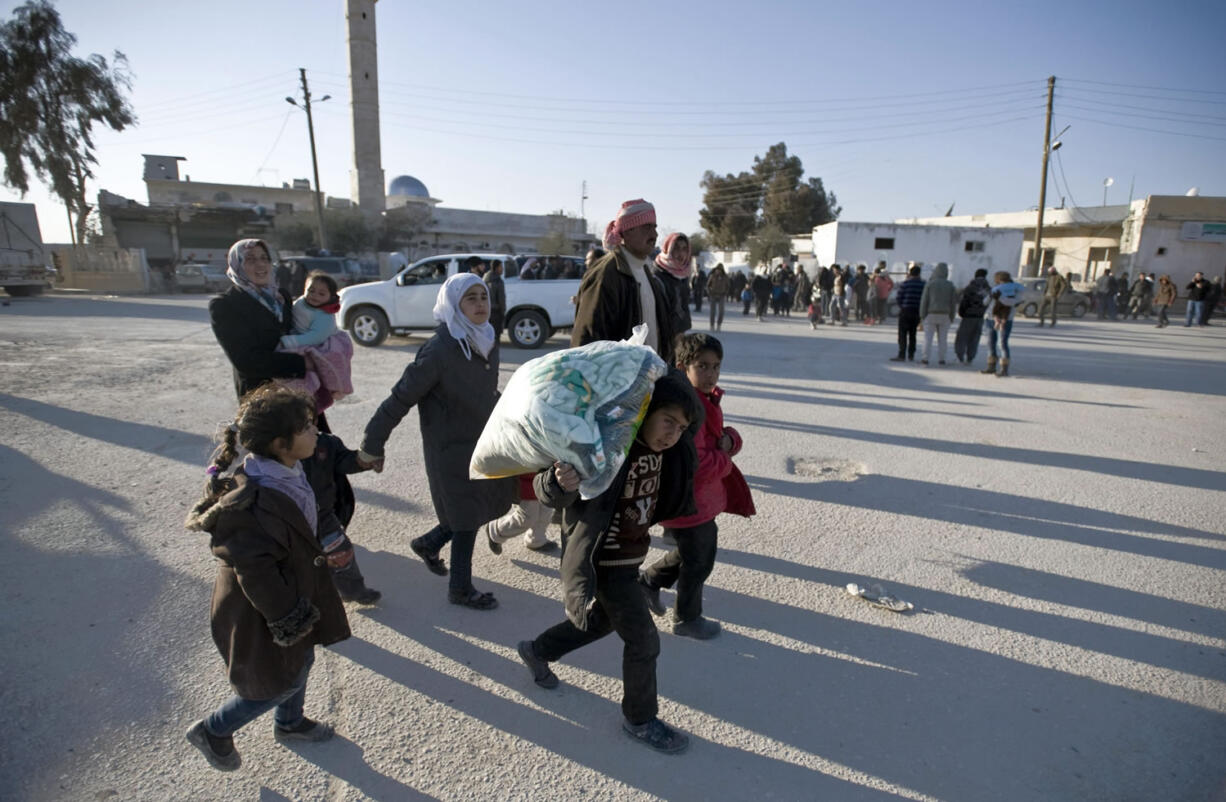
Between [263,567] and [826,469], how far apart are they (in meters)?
4.52

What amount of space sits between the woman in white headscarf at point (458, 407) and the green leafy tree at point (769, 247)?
40.2 meters

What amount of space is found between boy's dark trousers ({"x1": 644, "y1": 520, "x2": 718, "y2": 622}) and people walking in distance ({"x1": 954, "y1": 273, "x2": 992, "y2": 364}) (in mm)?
9291

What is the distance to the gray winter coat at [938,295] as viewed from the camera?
10.1 meters

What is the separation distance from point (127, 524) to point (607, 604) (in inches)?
139

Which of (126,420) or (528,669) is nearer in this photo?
(528,669)

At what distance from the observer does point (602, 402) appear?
1986mm

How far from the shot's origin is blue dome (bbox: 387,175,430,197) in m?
62.2

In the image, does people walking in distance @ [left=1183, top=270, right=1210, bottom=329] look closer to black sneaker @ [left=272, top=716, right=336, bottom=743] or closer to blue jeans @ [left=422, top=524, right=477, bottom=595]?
blue jeans @ [left=422, top=524, right=477, bottom=595]

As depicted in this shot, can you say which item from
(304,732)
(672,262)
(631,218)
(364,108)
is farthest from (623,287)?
(364,108)

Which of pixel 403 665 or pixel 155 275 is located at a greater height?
pixel 155 275

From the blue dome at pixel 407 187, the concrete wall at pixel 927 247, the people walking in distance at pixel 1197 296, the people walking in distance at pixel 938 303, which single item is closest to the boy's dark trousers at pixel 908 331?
the people walking in distance at pixel 938 303

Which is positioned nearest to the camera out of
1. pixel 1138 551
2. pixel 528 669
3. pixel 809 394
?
pixel 528 669

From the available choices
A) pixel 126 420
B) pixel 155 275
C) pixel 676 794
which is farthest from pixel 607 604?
pixel 155 275

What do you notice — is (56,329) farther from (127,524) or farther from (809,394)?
(809,394)
